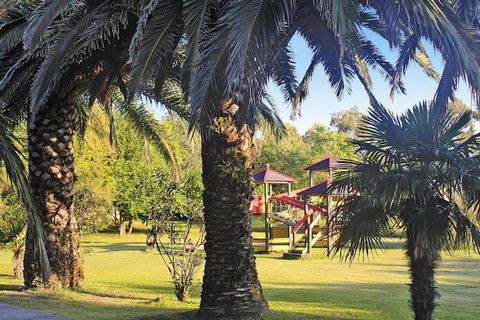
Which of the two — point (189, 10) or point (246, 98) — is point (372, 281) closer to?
point (246, 98)

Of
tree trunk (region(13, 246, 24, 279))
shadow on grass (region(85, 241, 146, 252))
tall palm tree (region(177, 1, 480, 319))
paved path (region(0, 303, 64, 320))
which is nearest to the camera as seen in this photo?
tall palm tree (region(177, 1, 480, 319))

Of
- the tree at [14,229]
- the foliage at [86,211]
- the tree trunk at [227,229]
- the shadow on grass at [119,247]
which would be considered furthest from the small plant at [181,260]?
the shadow on grass at [119,247]

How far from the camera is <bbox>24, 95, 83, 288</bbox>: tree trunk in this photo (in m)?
11.6

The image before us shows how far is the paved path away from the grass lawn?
45 cm

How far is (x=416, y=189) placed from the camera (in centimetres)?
754

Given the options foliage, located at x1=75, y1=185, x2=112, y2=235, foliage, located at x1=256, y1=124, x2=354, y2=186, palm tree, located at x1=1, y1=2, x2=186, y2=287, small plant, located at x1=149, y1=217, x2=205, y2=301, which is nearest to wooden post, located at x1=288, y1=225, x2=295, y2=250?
foliage, located at x1=75, y1=185, x2=112, y2=235

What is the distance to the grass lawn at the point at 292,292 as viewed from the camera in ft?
33.5

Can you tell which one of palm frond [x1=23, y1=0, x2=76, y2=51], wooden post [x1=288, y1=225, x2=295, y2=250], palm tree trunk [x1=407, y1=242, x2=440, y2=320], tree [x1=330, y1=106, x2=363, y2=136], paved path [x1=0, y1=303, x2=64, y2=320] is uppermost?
tree [x1=330, y1=106, x2=363, y2=136]

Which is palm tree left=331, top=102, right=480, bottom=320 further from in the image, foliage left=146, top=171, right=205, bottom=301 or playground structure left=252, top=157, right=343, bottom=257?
playground structure left=252, top=157, right=343, bottom=257

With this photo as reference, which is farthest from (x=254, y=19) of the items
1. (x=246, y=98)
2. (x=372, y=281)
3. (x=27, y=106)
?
(x=372, y=281)

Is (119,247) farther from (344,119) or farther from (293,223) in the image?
(344,119)

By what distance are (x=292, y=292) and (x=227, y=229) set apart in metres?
6.22

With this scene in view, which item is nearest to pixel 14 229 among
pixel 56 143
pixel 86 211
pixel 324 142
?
pixel 86 211

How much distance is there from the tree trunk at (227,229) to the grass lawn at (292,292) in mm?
597
